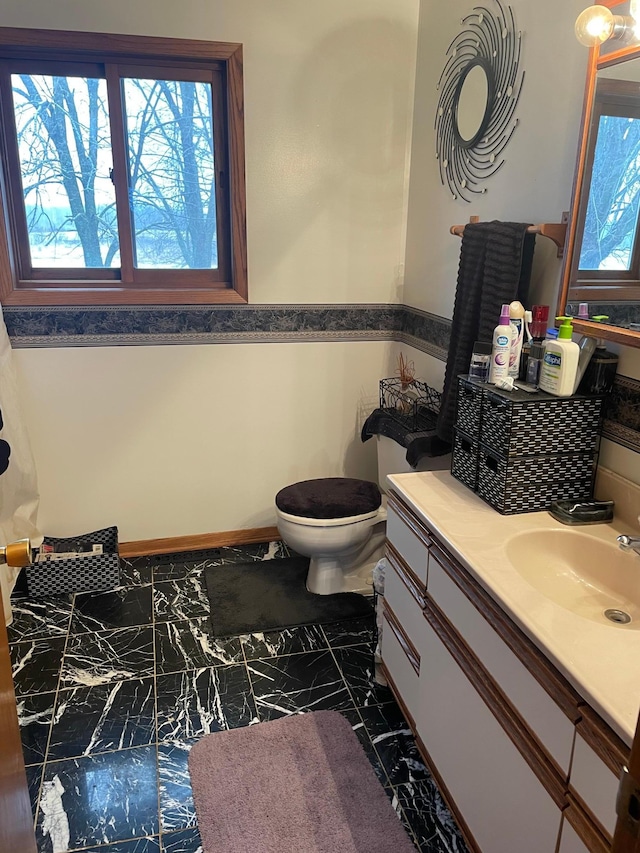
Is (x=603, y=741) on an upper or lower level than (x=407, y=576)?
upper

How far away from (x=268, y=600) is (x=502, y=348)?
1.43 m

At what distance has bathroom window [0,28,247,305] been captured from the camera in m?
2.41

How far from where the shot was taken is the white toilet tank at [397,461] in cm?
225

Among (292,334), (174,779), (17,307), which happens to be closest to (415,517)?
(174,779)

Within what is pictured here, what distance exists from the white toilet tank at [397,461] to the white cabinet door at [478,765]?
75 centimetres

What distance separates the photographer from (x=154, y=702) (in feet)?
6.62

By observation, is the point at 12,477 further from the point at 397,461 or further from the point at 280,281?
the point at 397,461

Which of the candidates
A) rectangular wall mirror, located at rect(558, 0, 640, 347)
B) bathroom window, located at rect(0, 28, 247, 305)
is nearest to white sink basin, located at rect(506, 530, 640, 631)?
rectangular wall mirror, located at rect(558, 0, 640, 347)

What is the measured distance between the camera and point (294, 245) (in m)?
2.69

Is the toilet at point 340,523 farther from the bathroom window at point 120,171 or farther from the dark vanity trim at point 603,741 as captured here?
the dark vanity trim at point 603,741

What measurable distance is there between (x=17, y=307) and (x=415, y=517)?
182 centimetres

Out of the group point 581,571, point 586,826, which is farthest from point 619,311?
point 586,826

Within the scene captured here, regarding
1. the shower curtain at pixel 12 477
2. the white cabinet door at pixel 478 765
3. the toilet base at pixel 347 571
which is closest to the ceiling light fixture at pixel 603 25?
the white cabinet door at pixel 478 765

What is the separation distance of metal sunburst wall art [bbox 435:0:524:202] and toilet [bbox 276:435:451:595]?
3.29ft
